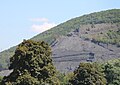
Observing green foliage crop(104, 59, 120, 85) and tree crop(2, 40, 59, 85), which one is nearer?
tree crop(2, 40, 59, 85)

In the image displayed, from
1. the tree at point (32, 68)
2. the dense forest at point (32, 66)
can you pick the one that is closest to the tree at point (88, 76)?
the dense forest at point (32, 66)

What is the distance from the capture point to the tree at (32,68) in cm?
3953

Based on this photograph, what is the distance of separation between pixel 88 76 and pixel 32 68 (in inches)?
517

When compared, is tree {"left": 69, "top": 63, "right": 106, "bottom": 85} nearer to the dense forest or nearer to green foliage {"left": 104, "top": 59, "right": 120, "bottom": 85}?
the dense forest

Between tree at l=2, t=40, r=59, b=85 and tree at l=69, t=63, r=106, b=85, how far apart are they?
11051 mm

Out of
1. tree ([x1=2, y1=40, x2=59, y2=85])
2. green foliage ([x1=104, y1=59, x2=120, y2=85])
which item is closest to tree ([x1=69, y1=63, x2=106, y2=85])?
tree ([x1=2, y1=40, x2=59, y2=85])

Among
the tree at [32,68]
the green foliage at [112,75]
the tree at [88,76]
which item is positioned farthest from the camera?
the green foliage at [112,75]

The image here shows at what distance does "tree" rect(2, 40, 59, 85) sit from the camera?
39.5m

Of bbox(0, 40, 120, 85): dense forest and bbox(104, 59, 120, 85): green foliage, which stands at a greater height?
bbox(0, 40, 120, 85): dense forest

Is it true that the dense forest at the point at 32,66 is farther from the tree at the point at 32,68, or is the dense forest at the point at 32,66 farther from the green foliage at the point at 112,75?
the green foliage at the point at 112,75

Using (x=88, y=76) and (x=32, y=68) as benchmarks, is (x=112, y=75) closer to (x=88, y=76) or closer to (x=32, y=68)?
(x=88, y=76)

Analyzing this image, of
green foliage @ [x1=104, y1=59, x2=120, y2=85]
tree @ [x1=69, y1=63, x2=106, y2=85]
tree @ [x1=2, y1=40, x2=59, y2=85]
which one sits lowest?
green foliage @ [x1=104, y1=59, x2=120, y2=85]

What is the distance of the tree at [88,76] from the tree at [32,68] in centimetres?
1105

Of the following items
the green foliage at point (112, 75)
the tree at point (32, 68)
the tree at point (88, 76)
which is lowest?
the green foliage at point (112, 75)
